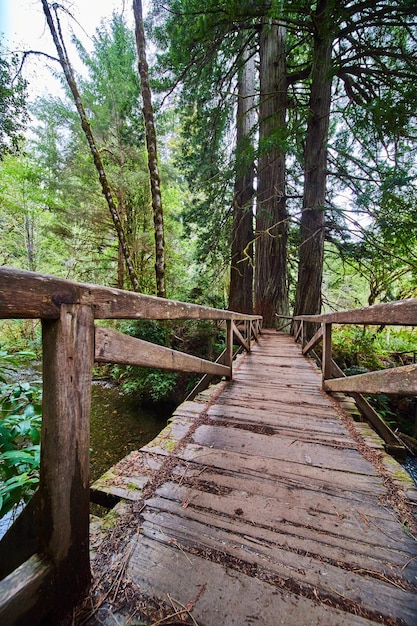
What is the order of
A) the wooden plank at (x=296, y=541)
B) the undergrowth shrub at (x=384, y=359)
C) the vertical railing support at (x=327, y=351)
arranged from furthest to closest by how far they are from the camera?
the undergrowth shrub at (x=384, y=359) → the vertical railing support at (x=327, y=351) → the wooden plank at (x=296, y=541)

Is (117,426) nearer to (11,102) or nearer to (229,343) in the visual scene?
(229,343)

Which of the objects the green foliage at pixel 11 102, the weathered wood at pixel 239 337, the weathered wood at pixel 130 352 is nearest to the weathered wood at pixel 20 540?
the weathered wood at pixel 130 352

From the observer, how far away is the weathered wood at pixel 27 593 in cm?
63

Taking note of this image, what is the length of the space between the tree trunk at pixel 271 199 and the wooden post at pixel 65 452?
631 centimetres

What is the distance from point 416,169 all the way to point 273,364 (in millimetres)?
4610

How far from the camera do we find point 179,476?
1521 mm

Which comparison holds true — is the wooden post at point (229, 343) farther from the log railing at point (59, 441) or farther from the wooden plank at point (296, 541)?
the log railing at point (59, 441)

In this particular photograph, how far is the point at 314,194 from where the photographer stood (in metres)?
6.30

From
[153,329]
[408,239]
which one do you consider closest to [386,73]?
[408,239]

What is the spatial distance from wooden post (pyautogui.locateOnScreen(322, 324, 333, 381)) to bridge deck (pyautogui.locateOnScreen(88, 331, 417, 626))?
96cm

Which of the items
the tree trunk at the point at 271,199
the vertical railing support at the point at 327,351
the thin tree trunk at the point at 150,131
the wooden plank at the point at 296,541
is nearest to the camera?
the wooden plank at the point at 296,541

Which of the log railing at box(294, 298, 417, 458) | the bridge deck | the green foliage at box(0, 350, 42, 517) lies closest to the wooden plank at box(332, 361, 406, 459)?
the log railing at box(294, 298, 417, 458)

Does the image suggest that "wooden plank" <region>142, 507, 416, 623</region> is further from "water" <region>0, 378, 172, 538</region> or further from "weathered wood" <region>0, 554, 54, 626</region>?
"water" <region>0, 378, 172, 538</region>

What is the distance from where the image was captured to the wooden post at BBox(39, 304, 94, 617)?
0.77 metres
